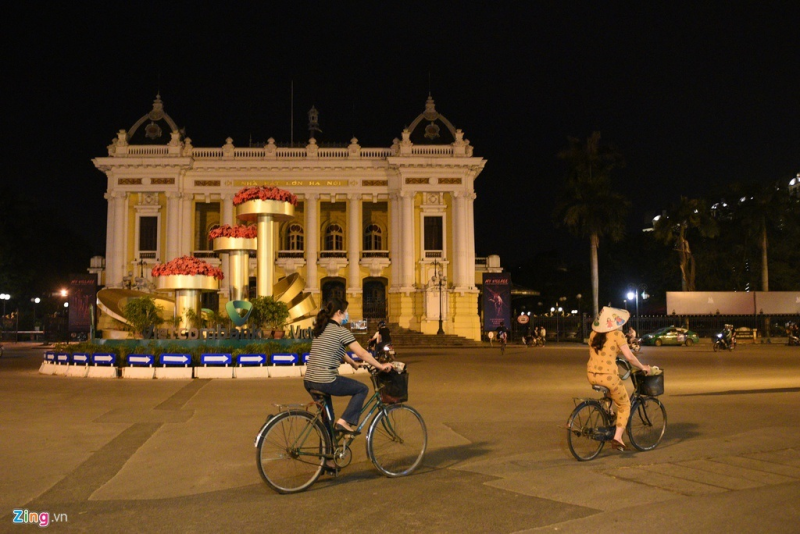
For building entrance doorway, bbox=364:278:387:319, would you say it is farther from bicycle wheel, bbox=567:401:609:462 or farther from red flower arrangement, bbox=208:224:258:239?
bicycle wheel, bbox=567:401:609:462

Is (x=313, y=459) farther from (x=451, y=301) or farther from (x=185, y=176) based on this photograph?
(x=185, y=176)

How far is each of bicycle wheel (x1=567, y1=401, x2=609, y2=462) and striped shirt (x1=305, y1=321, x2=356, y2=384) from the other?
9.15 ft

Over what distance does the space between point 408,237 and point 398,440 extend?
45998 millimetres

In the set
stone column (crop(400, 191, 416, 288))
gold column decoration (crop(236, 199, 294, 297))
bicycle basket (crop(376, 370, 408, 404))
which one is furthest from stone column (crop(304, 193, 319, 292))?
bicycle basket (crop(376, 370, 408, 404))

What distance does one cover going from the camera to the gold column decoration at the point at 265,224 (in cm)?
2812

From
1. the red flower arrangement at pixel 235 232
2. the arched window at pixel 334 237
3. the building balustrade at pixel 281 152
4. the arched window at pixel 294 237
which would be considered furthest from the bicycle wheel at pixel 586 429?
the arched window at pixel 334 237

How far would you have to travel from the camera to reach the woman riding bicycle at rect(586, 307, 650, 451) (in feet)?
28.3

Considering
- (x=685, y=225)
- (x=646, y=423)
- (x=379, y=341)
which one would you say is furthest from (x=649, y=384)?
(x=685, y=225)

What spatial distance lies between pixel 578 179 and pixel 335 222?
1989 centimetres

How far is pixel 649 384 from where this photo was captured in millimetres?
9172

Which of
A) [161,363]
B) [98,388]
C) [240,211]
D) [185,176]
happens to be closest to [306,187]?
[185,176]

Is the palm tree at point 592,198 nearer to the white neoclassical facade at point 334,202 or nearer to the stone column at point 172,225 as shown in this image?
the white neoclassical facade at point 334,202

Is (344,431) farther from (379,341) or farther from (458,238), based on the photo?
(458,238)

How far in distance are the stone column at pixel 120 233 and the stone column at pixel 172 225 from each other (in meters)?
2.81
